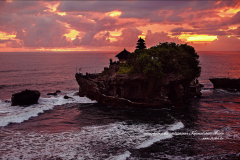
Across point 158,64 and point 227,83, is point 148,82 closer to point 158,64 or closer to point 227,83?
point 158,64

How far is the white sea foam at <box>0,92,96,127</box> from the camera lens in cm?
3144

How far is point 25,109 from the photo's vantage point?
37.3 meters

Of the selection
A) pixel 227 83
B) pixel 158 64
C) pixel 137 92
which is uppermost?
pixel 158 64

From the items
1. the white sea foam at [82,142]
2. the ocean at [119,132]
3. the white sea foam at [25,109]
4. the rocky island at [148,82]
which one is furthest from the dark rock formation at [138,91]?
the white sea foam at [82,142]

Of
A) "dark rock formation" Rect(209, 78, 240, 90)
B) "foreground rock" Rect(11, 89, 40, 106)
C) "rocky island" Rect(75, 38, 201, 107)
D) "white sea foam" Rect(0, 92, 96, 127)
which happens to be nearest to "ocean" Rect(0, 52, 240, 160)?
"white sea foam" Rect(0, 92, 96, 127)

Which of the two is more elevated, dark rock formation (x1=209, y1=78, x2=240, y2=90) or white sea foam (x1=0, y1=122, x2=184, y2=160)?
dark rock formation (x1=209, y1=78, x2=240, y2=90)

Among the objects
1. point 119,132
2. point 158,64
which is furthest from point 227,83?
point 119,132

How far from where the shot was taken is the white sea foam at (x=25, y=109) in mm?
31438

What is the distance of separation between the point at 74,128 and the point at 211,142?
1815 centimetres

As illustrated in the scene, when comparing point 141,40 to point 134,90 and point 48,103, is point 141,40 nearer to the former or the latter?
point 134,90

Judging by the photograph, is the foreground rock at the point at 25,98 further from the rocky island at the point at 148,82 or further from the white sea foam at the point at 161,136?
the white sea foam at the point at 161,136

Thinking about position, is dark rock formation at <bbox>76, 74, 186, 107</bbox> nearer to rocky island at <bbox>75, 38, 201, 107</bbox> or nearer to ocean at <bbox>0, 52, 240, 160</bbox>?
rocky island at <bbox>75, 38, 201, 107</bbox>

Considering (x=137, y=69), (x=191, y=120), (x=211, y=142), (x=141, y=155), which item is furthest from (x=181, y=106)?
(x=141, y=155)

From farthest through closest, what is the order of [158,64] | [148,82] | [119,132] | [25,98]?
[25,98] < [148,82] < [158,64] < [119,132]
